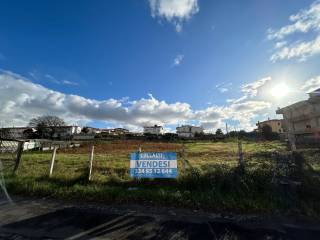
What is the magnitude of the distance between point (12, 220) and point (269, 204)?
6.22 meters

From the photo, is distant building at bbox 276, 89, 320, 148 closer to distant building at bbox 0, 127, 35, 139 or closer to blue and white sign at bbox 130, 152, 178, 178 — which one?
blue and white sign at bbox 130, 152, 178, 178

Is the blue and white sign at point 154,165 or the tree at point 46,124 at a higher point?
the tree at point 46,124

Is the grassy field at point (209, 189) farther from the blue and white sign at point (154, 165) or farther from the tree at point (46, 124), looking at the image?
the tree at point (46, 124)

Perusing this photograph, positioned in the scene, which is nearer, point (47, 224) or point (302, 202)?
point (47, 224)

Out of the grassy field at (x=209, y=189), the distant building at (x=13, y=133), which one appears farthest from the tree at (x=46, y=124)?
the grassy field at (x=209, y=189)

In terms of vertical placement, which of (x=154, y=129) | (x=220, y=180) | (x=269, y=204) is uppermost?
(x=154, y=129)

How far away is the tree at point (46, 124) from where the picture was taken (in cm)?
8213

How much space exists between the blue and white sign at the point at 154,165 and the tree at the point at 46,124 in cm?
8450

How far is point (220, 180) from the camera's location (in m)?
6.80

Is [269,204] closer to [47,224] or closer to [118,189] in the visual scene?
[118,189]

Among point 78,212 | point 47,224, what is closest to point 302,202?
point 78,212

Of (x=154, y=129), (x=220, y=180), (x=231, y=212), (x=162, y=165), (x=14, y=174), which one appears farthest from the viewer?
(x=154, y=129)

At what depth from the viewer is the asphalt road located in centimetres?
434

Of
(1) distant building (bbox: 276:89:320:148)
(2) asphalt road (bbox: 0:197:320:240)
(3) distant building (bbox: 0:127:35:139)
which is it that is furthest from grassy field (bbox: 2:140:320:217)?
(3) distant building (bbox: 0:127:35:139)
